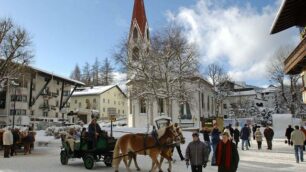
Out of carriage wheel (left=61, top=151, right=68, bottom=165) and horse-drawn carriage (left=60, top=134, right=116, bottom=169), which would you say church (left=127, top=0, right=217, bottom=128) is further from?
horse-drawn carriage (left=60, top=134, right=116, bottom=169)

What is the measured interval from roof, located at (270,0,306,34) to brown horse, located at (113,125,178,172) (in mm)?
6484

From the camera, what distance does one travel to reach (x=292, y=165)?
16734 mm

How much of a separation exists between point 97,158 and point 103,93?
254 feet

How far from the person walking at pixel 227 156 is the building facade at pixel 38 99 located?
172 ft

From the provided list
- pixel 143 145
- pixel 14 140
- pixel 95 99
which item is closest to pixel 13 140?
pixel 14 140

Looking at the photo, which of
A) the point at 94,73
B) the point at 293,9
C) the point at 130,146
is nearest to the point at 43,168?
the point at 130,146

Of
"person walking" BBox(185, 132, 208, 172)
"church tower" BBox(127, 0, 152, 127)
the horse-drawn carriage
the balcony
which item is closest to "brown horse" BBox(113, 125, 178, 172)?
the horse-drawn carriage

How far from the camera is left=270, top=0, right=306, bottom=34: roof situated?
50.0 feet

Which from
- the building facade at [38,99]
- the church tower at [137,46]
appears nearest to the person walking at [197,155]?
the church tower at [137,46]

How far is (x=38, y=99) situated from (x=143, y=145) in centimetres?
5711

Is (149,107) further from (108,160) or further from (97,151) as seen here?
(97,151)

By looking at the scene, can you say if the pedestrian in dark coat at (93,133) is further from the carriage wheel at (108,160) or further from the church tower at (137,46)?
the church tower at (137,46)

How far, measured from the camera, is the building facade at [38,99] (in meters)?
62.5

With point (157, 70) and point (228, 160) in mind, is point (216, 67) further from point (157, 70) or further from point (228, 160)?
point (228, 160)
